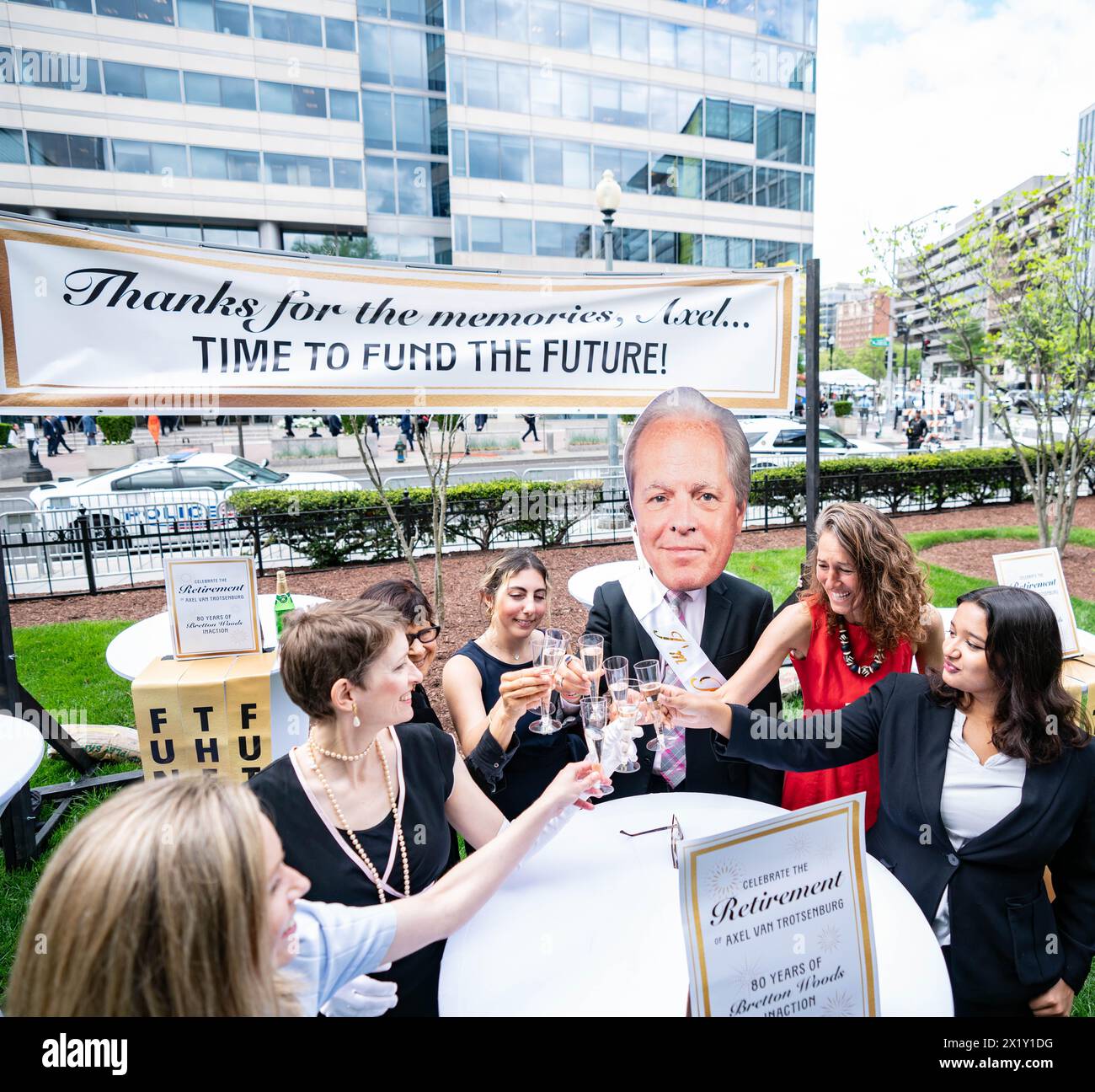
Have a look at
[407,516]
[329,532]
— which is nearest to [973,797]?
[407,516]

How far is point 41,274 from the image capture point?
280 cm

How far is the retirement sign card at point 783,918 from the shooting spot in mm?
1503

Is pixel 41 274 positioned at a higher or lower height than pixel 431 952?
higher

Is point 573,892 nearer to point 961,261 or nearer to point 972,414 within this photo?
point 961,261

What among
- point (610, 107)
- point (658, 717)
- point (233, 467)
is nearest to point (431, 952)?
point (658, 717)

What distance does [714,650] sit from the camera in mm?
3066

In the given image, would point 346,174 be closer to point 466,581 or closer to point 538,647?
point 466,581

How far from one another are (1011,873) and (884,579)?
109 centimetres

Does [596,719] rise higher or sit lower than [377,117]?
lower

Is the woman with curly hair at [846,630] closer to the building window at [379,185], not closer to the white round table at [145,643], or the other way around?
the white round table at [145,643]

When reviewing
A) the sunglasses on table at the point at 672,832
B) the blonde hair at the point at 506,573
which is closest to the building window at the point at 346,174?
the blonde hair at the point at 506,573

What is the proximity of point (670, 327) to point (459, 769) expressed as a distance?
2.37 m

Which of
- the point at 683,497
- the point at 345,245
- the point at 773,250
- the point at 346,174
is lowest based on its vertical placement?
the point at 683,497

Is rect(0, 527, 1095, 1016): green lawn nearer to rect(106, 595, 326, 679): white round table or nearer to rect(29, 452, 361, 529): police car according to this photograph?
rect(106, 595, 326, 679): white round table
